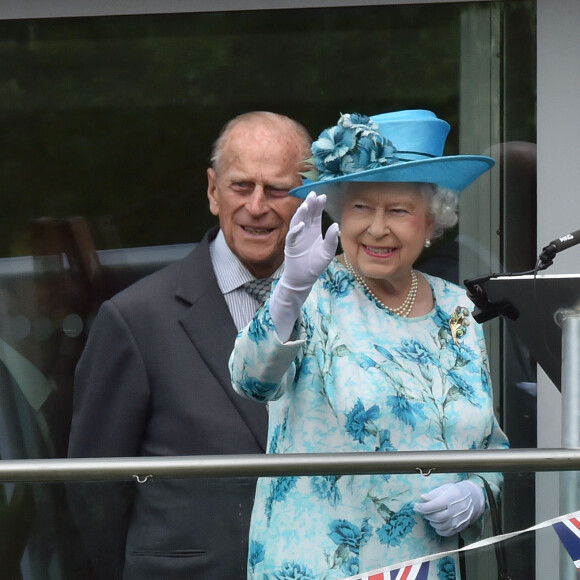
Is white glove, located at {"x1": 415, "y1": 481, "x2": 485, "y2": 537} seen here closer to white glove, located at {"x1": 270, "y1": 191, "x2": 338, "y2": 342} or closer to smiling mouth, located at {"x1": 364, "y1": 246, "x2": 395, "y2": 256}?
A: white glove, located at {"x1": 270, "y1": 191, "x2": 338, "y2": 342}

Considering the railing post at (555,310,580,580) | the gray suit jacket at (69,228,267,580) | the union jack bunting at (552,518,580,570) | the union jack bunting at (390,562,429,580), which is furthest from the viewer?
the gray suit jacket at (69,228,267,580)

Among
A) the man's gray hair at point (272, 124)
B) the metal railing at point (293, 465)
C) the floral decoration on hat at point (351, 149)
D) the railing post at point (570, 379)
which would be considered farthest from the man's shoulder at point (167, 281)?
the railing post at point (570, 379)

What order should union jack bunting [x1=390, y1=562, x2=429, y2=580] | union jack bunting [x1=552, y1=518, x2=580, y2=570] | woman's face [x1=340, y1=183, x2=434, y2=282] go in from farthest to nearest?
woman's face [x1=340, y1=183, x2=434, y2=282], union jack bunting [x1=390, y1=562, x2=429, y2=580], union jack bunting [x1=552, y1=518, x2=580, y2=570]

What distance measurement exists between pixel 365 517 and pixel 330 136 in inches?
35.2

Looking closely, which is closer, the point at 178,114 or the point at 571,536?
the point at 571,536

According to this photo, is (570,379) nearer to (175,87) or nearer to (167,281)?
(167,281)

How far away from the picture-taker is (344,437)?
2.47 meters

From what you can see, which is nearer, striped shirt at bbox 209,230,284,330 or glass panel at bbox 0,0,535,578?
striped shirt at bbox 209,230,284,330

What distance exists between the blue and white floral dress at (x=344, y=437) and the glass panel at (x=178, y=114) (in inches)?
66.4

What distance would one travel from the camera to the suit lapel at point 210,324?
343 centimetres

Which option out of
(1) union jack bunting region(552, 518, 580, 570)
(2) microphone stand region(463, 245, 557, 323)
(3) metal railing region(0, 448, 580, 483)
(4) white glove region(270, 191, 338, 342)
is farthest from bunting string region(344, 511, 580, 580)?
(4) white glove region(270, 191, 338, 342)

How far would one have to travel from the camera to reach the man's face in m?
3.49

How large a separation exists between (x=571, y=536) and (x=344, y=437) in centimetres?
50

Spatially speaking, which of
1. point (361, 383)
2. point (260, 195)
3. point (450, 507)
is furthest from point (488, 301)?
point (260, 195)
